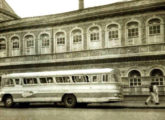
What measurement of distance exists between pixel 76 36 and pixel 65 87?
10993 mm

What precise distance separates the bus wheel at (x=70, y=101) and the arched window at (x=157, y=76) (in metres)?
9.12

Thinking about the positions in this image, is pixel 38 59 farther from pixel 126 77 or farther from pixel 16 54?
pixel 126 77

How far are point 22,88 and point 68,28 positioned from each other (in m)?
11.0

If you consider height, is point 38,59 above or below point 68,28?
below

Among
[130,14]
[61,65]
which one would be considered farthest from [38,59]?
[130,14]

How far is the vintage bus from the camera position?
16253 mm

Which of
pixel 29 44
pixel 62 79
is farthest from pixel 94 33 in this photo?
pixel 62 79

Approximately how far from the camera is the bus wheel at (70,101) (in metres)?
16.7

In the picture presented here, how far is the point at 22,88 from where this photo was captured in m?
18.4

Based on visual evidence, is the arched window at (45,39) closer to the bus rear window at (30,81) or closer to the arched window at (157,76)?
the bus rear window at (30,81)

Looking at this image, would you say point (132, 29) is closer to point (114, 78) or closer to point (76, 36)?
point (76, 36)

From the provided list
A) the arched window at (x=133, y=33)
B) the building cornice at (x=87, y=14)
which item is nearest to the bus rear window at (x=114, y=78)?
the arched window at (x=133, y=33)

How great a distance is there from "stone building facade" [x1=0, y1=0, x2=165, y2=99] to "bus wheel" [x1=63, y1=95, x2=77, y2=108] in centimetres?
853

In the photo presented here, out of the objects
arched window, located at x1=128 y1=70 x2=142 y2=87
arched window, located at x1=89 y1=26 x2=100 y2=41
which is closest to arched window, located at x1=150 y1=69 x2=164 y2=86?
arched window, located at x1=128 y1=70 x2=142 y2=87
